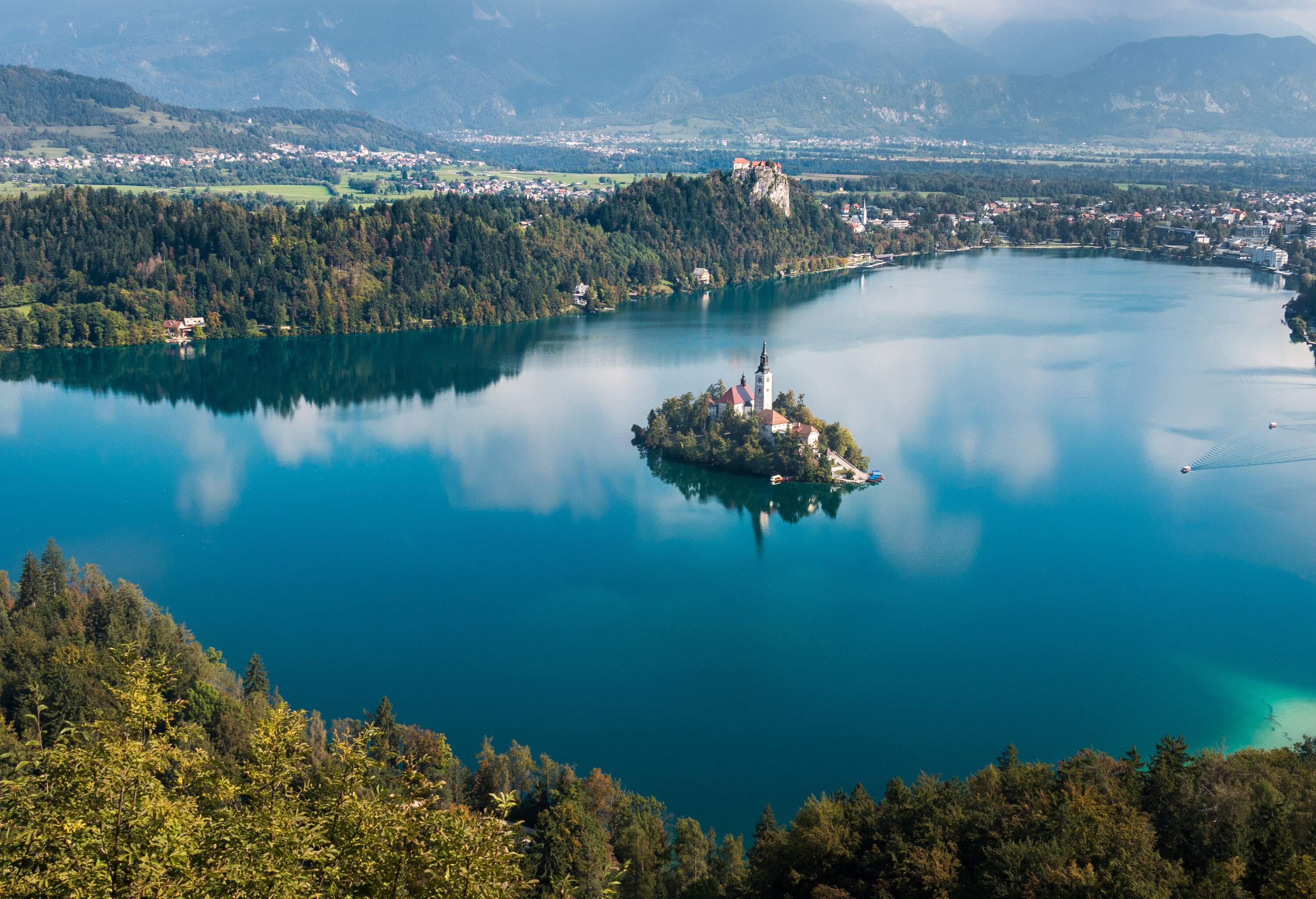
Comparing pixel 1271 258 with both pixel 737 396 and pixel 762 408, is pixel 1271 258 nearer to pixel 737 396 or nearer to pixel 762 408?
pixel 762 408

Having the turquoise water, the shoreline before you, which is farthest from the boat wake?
the shoreline

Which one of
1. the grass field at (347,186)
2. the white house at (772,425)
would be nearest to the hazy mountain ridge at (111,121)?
the grass field at (347,186)

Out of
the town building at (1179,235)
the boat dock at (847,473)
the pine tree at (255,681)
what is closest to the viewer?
the pine tree at (255,681)

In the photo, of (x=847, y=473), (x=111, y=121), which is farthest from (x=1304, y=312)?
(x=111, y=121)

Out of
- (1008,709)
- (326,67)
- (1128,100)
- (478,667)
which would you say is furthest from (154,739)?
(326,67)

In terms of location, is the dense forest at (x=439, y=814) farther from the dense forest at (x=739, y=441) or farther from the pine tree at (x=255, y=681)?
the dense forest at (x=739, y=441)

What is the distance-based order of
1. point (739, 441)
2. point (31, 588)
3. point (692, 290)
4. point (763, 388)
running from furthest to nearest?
point (692, 290) < point (763, 388) < point (739, 441) < point (31, 588)
